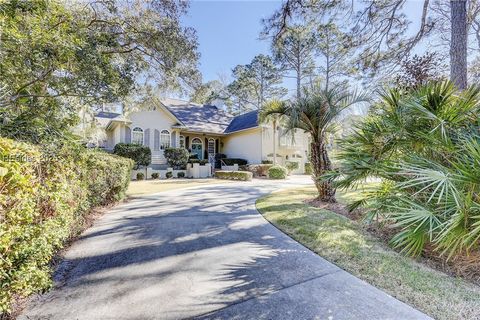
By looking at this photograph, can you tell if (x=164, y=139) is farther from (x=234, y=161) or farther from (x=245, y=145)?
(x=245, y=145)

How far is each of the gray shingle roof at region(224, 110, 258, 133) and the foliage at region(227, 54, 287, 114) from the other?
611cm

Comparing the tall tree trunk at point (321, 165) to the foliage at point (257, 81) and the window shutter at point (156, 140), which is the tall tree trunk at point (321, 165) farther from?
the foliage at point (257, 81)

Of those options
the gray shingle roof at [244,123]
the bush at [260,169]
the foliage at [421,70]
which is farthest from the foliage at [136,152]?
the foliage at [421,70]

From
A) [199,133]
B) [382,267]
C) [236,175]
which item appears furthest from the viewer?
[199,133]

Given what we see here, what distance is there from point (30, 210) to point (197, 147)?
72.8 feet

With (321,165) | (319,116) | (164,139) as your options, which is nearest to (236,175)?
(164,139)

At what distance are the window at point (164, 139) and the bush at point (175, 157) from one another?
92cm

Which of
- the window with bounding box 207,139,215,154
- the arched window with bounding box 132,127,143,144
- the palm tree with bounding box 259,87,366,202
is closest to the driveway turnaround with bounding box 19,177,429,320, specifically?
the palm tree with bounding box 259,87,366,202

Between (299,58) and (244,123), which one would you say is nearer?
(244,123)

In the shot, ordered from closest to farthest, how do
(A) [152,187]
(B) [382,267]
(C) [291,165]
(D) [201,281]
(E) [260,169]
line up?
1. (D) [201,281]
2. (B) [382,267]
3. (A) [152,187]
4. (E) [260,169]
5. (C) [291,165]

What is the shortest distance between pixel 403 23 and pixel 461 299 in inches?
437

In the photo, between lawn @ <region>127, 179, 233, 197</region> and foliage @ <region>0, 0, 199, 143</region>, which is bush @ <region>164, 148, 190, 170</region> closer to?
lawn @ <region>127, 179, 233, 197</region>

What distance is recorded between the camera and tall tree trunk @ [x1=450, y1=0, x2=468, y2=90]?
6.92 metres

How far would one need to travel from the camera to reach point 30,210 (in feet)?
8.32
